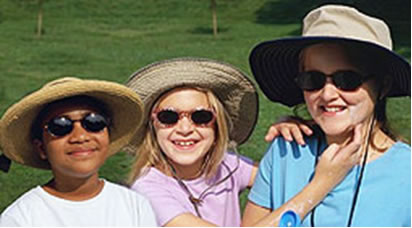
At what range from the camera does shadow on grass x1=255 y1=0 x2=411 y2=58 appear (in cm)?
2167

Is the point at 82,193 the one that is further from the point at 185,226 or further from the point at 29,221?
the point at 185,226

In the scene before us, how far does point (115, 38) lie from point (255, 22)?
4.84 meters

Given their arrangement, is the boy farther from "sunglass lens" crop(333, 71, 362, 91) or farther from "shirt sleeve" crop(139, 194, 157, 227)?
"sunglass lens" crop(333, 71, 362, 91)

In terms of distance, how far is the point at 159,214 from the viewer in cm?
299

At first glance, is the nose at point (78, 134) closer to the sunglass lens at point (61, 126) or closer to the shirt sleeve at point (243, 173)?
the sunglass lens at point (61, 126)

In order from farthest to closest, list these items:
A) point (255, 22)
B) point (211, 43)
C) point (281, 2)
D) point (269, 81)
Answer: point (281, 2)
point (255, 22)
point (211, 43)
point (269, 81)

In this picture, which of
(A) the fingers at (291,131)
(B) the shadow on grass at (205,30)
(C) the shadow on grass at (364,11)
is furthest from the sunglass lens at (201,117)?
(B) the shadow on grass at (205,30)

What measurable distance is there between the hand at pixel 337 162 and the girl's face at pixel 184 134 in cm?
61

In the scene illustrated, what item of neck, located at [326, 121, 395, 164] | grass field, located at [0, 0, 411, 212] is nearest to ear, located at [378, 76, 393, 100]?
neck, located at [326, 121, 395, 164]

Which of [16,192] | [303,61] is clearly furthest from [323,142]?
[16,192]

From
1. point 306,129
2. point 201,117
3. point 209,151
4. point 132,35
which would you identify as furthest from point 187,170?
point 132,35

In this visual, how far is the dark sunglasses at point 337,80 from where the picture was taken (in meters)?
2.70

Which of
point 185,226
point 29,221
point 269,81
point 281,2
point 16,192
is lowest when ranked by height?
point 281,2

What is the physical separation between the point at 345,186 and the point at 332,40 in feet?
1.52
